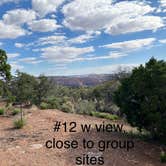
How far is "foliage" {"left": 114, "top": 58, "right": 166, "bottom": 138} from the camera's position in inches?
415

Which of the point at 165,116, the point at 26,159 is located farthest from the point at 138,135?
the point at 26,159

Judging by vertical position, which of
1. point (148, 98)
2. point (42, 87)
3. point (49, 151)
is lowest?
point (49, 151)

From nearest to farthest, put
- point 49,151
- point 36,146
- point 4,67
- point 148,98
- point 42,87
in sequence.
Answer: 1. point 49,151
2. point 36,146
3. point 148,98
4. point 4,67
5. point 42,87

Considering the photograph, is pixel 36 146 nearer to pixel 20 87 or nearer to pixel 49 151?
pixel 49 151

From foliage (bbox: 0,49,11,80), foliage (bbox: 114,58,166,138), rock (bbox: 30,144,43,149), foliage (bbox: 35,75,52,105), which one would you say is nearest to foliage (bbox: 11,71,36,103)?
foliage (bbox: 0,49,11,80)

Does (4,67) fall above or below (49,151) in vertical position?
above

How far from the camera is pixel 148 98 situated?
434 inches

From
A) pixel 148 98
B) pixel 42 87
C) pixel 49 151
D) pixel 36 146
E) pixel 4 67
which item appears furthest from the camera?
pixel 42 87

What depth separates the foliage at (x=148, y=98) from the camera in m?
10.5

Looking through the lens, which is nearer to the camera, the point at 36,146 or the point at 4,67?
the point at 36,146

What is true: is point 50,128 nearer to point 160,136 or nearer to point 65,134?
point 65,134

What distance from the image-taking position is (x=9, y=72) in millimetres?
15805

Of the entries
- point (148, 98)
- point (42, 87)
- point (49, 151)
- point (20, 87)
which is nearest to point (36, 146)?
point (49, 151)

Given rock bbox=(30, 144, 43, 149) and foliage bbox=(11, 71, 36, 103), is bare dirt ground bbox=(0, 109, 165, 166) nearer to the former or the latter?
rock bbox=(30, 144, 43, 149)
